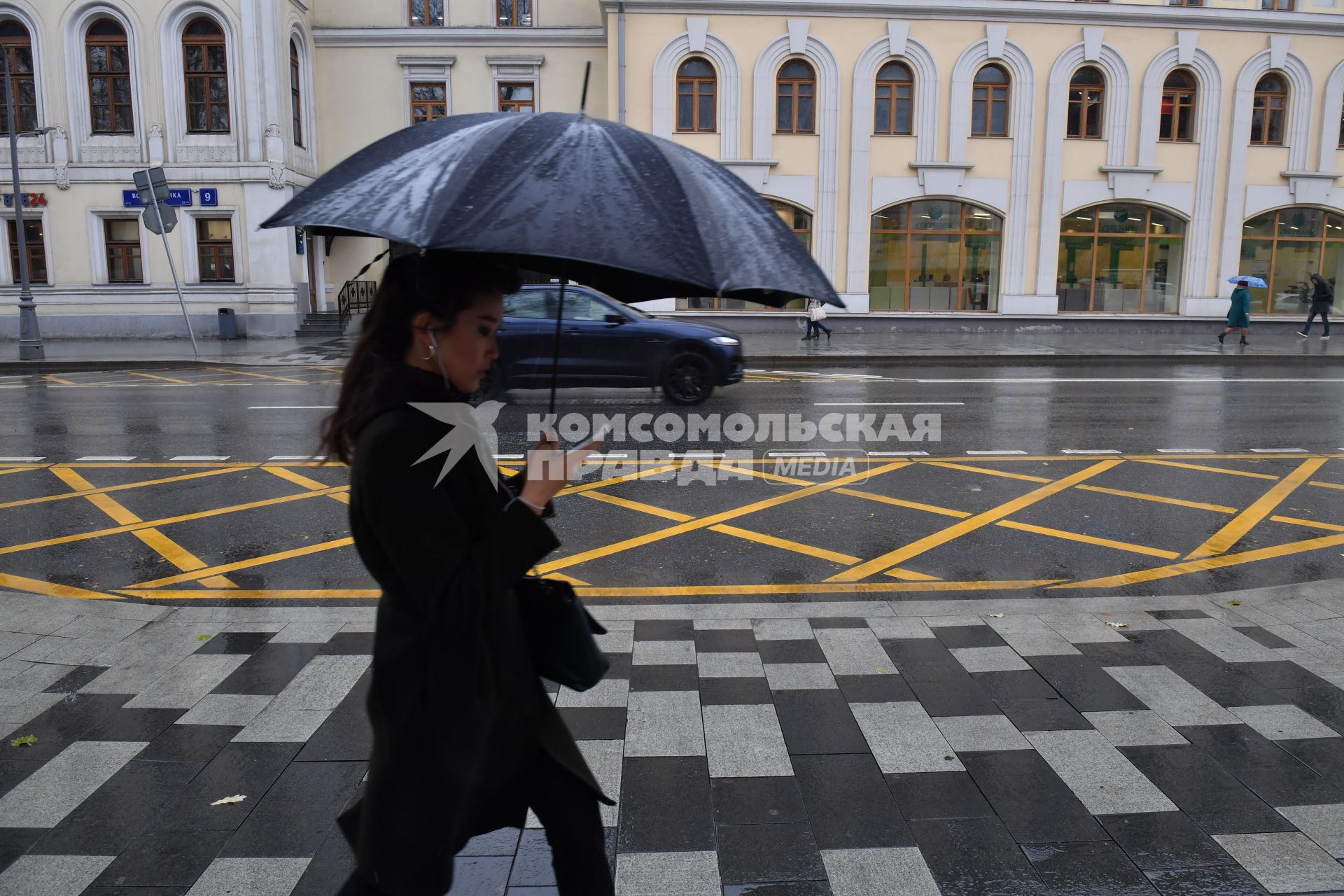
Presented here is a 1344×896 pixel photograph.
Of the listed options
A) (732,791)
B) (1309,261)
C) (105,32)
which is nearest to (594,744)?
(732,791)

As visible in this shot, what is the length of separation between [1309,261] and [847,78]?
46.6ft

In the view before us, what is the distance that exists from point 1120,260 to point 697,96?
1260 cm

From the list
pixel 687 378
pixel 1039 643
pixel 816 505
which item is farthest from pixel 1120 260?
pixel 1039 643

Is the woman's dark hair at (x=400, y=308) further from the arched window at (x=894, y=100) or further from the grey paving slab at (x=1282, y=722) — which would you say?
the arched window at (x=894, y=100)

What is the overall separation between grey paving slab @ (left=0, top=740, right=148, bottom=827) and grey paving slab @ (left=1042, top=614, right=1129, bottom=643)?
419cm

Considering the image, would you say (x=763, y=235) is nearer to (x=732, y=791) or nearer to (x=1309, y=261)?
(x=732, y=791)

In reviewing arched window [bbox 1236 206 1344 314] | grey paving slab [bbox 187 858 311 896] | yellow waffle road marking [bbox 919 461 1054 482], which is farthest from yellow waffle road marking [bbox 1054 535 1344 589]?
arched window [bbox 1236 206 1344 314]

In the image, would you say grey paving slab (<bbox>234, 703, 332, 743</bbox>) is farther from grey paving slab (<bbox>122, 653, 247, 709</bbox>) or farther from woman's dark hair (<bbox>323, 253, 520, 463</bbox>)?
woman's dark hair (<bbox>323, 253, 520, 463</bbox>)

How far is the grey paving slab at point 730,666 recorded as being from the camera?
4363 mm

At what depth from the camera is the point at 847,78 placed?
83.6 feet

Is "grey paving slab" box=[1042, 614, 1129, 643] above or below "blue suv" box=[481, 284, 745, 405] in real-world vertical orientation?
below

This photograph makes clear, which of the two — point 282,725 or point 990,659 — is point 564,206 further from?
point 990,659

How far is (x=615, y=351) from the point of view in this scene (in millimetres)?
13078

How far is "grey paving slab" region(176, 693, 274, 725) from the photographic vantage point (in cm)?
388
